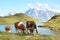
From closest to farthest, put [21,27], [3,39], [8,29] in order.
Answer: [3,39], [21,27], [8,29]

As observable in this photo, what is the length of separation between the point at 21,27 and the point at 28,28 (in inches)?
77.7

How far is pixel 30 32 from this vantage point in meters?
35.2

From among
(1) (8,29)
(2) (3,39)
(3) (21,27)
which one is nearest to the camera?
(2) (3,39)

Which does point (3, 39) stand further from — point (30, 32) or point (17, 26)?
point (30, 32)

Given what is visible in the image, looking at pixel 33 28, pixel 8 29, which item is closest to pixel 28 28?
pixel 33 28

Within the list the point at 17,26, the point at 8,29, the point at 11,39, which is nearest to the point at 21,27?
the point at 17,26

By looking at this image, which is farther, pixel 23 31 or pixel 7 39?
pixel 23 31

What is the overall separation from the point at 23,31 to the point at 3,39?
1314 cm

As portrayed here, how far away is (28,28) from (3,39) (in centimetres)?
1426

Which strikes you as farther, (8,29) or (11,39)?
(8,29)

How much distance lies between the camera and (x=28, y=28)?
34.9 meters

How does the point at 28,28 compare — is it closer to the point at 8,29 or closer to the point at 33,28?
the point at 33,28

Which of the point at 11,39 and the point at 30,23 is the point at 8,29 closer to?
the point at 30,23

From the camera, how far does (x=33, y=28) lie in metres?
34.8
